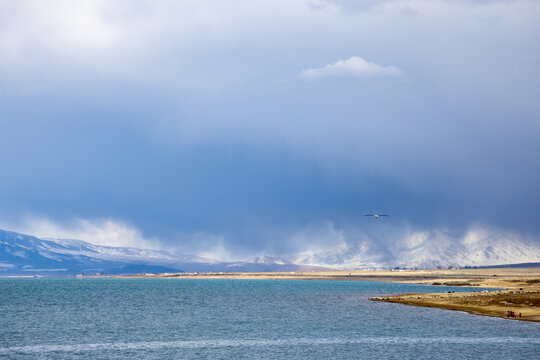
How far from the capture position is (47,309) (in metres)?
169

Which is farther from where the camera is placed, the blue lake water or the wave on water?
the wave on water

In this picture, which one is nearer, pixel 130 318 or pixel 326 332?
pixel 326 332

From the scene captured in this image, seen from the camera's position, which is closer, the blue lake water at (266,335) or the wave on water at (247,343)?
the blue lake water at (266,335)

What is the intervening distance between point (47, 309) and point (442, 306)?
10015 centimetres

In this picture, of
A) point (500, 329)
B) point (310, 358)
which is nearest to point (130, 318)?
point (310, 358)

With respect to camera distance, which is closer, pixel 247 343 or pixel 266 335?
pixel 247 343

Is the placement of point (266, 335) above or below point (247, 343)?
above

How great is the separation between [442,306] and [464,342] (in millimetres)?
69236

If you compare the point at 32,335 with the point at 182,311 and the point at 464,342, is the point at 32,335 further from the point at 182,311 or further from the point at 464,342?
the point at 464,342

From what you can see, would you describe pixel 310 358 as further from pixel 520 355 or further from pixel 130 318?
pixel 130 318

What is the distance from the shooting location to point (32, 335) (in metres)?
108

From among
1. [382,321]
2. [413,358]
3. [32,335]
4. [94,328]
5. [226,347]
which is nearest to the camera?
[413,358]

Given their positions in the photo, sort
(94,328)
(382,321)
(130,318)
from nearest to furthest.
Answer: (94,328) → (382,321) → (130,318)

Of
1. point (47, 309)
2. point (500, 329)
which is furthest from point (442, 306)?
point (47, 309)
